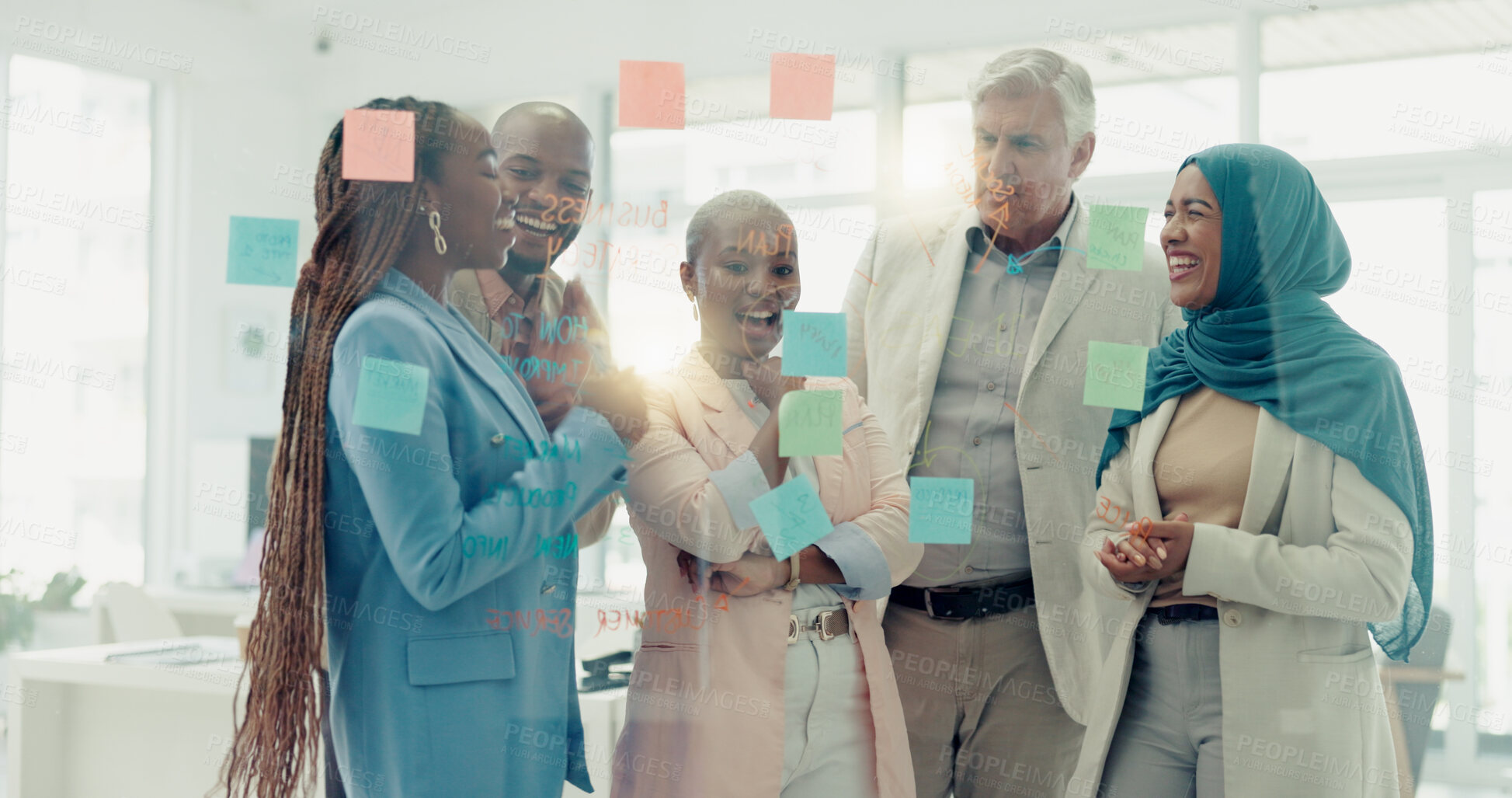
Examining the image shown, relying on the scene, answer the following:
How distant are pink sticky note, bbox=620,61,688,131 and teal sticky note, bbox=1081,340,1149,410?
0.81 m

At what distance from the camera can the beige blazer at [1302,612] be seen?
1.41m

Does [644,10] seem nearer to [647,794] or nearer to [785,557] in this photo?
[785,557]

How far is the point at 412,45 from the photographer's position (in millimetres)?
1735

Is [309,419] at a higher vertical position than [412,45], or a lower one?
lower

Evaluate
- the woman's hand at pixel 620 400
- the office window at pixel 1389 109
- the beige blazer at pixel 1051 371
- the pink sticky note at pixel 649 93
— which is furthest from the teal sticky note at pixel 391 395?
the office window at pixel 1389 109

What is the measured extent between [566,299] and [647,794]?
77 centimetres

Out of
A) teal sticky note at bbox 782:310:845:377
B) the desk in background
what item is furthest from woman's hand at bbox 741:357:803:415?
the desk in background

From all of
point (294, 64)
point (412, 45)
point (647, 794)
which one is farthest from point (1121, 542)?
point (294, 64)

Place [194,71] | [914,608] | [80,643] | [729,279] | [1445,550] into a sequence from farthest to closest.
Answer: [80,643], [1445,550], [194,71], [914,608], [729,279]

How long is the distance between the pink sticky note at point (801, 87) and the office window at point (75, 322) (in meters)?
1.15

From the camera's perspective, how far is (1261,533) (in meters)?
1.48

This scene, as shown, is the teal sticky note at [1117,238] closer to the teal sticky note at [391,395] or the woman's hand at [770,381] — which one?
the woman's hand at [770,381]

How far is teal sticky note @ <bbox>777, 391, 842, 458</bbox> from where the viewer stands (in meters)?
1.53

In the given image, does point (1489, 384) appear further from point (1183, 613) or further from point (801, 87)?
point (801, 87)
